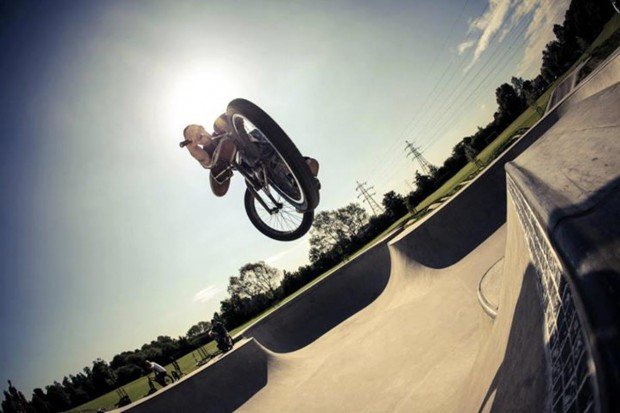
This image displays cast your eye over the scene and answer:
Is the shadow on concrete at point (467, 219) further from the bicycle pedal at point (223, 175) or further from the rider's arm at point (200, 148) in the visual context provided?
the rider's arm at point (200, 148)

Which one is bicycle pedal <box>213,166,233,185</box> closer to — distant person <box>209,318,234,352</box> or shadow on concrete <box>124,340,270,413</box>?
shadow on concrete <box>124,340,270,413</box>

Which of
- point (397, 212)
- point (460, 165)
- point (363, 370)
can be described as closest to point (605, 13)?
point (460, 165)

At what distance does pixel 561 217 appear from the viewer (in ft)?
3.94

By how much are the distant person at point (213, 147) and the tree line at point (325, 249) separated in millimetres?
11066

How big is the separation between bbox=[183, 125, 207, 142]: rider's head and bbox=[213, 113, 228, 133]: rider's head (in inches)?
10.2

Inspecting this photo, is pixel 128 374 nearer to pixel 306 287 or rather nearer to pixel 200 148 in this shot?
pixel 306 287

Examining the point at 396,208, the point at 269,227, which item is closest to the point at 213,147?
the point at 269,227

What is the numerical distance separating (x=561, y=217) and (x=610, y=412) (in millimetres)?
827

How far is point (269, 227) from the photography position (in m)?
6.18

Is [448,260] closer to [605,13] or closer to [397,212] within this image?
[397,212]

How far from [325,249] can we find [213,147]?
65360 mm

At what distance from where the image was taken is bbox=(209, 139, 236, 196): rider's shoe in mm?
4824

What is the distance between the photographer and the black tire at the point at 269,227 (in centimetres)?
523

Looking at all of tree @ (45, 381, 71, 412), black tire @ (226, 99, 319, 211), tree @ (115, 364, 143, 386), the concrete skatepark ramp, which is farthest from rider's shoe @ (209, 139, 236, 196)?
tree @ (45, 381, 71, 412)
